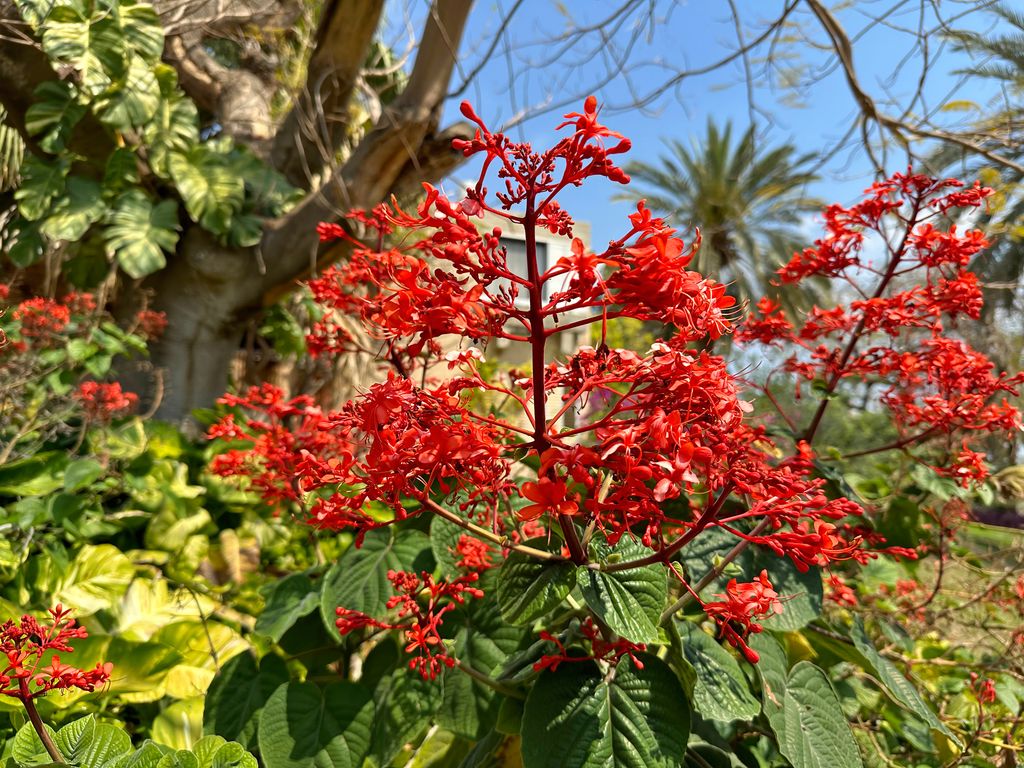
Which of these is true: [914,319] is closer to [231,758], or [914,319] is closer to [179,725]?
[231,758]

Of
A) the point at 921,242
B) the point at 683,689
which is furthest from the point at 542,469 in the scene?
the point at 921,242

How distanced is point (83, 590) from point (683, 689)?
195cm

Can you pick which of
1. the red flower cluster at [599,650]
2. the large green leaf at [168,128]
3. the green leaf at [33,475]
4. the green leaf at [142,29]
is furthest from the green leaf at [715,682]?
the large green leaf at [168,128]

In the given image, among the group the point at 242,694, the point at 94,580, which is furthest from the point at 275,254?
the point at 242,694

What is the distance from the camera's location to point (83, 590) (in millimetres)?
1949

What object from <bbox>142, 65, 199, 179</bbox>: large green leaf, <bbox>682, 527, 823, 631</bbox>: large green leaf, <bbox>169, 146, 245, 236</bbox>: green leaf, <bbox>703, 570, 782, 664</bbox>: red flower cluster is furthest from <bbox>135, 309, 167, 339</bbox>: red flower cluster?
<bbox>703, 570, 782, 664</bbox>: red flower cluster

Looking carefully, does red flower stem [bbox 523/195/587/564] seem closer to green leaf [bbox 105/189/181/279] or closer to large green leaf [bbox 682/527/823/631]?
large green leaf [bbox 682/527/823/631]

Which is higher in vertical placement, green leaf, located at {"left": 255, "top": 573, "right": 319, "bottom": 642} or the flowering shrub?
the flowering shrub

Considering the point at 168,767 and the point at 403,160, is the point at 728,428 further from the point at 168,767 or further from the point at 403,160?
the point at 403,160

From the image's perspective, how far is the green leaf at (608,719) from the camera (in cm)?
81

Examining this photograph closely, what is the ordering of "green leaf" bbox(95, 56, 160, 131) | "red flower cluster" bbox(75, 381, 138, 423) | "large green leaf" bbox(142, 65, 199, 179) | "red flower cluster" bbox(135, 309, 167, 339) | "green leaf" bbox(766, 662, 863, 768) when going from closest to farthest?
1. "green leaf" bbox(766, 662, 863, 768)
2. "red flower cluster" bbox(75, 381, 138, 423)
3. "green leaf" bbox(95, 56, 160, 131)
4. "red flower cluster" bbox(135, 309, 167, 339)
5. "large green leaf" bbox(142, 65, 199, 179)

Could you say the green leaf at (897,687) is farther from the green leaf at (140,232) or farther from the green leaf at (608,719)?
the green leaf at (140,232)

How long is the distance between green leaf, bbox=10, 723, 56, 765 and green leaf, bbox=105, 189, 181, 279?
296 centimetres

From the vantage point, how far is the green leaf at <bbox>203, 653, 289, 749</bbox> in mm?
1285
